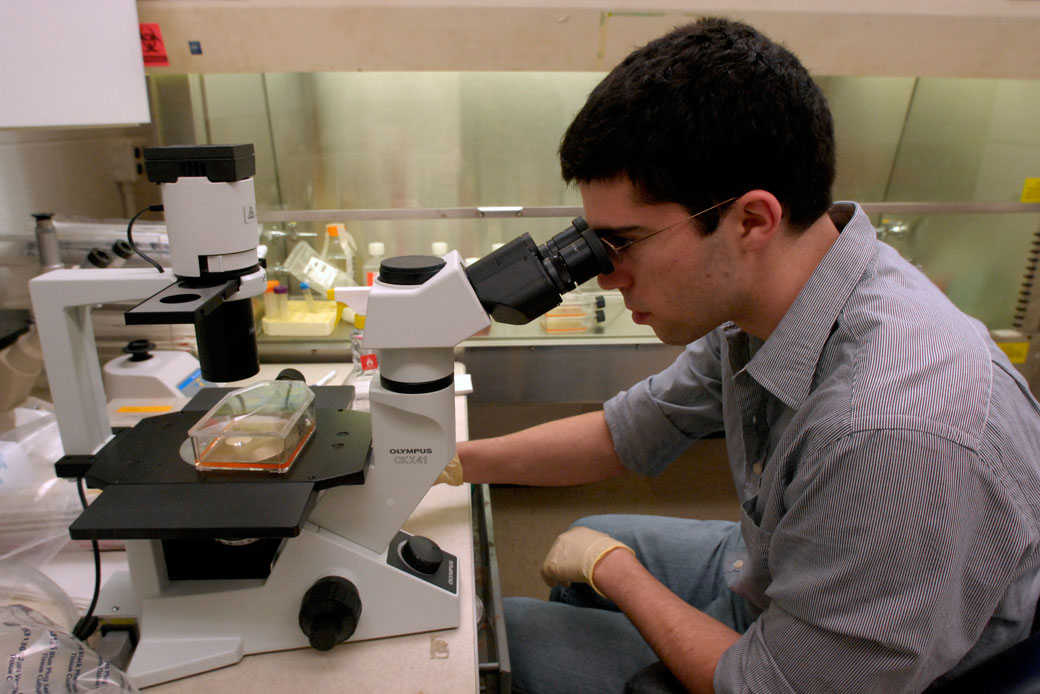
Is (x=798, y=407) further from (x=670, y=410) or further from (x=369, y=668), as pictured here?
(x=369, y=668)

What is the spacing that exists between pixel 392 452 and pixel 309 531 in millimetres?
133

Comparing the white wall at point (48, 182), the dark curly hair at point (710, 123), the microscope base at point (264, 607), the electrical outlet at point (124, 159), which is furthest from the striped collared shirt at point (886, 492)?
the electrical outlet at point (124, 159)

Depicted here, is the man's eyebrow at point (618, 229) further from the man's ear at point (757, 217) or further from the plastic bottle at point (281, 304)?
the plastic bottle at point (281, 304)

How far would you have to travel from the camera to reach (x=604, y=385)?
179 cm

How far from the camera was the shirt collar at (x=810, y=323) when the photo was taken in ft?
2.68

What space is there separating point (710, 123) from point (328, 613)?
2.34ft

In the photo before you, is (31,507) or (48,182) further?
(48,182)

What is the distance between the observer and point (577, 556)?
1.06m

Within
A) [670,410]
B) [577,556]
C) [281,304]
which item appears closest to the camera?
[577,556]

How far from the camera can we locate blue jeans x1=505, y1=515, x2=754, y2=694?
0.98 metres

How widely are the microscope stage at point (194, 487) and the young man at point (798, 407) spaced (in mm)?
454

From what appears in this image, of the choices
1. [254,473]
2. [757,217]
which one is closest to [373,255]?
[254,473]

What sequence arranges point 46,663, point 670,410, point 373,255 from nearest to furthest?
1. point 46,663
2. point 670,410
3. point 373,255

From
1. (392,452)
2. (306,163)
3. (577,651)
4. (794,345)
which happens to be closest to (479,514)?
(577,651)
